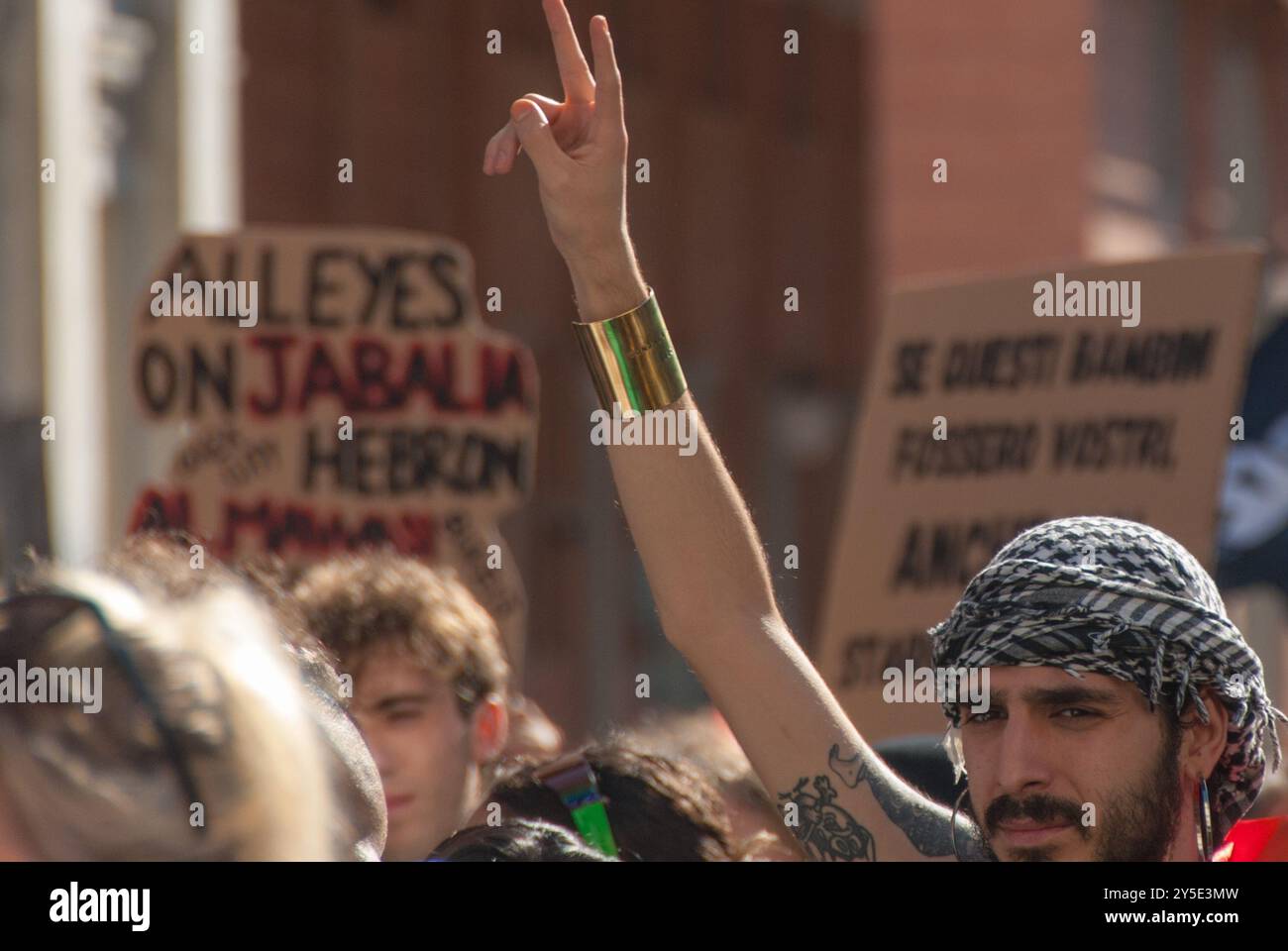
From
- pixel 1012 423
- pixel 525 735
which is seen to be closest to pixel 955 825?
pixel 525 735

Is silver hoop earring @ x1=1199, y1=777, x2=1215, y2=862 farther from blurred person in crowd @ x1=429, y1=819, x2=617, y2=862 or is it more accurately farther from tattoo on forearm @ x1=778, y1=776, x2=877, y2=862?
blurred person in crowd @ x1=429, y1=819, x2=617, y2=862

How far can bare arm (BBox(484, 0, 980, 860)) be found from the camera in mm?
2406

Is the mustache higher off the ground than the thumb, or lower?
lower

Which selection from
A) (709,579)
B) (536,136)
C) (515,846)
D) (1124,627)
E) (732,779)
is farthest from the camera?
(732,779)

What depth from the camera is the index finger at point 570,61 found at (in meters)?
2.40

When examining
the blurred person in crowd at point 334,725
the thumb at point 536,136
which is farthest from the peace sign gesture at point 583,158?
the blurred person in crowd at point 334,725

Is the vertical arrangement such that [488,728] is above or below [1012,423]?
below

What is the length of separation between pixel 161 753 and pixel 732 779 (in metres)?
1.96

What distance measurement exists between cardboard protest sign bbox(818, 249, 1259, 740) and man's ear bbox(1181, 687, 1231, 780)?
6.79ft

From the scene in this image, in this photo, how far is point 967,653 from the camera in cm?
231

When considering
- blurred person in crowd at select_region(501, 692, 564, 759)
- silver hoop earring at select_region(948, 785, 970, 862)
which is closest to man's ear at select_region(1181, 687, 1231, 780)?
silver hoop earring at select_region(948, 785, 970, 862)

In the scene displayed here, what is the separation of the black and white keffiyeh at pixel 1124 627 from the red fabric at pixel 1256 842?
3 cm

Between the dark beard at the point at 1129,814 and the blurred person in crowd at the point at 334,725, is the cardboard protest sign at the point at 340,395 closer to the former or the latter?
the blurred person in crowd at the point at 334,725

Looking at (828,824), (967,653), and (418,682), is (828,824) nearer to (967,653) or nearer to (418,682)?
(967,653)
